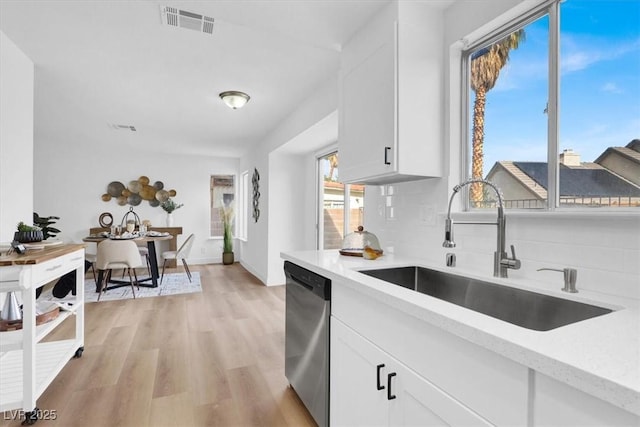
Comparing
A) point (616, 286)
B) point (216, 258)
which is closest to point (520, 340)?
point (616, 286)

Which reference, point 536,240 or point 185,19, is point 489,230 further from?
point 185,19

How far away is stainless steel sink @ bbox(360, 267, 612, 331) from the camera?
1.11m

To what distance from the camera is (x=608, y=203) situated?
118 centimetres

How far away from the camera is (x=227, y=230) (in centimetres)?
699

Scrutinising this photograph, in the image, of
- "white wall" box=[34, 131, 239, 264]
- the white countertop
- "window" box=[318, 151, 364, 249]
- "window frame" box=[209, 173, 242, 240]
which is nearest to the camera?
the white countertop

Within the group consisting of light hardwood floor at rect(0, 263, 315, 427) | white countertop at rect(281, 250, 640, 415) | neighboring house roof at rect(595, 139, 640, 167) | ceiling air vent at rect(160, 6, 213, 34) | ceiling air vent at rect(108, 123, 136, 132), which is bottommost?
light hardwood floor at rect(0, 263, 315, 427)

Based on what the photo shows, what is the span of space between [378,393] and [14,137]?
9.83 ft

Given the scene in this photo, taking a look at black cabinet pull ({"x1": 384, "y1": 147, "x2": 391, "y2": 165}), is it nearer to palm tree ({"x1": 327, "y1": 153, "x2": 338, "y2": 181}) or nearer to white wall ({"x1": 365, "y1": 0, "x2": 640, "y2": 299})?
white wall ({"x1": 365, "y1": 0, "x2": 640, "y2": 299})

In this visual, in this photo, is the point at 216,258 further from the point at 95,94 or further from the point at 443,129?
the point at 443,129

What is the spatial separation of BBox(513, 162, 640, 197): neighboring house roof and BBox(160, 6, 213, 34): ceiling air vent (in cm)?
210

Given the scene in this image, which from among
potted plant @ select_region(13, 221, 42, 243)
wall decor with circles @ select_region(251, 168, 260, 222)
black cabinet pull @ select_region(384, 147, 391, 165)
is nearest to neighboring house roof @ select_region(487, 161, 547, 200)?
black cabinet pull @ select_region(384, 147, 391, 165)

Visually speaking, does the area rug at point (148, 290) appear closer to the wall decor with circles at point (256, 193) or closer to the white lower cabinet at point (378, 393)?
the wall decor with circles at point (256, 193)

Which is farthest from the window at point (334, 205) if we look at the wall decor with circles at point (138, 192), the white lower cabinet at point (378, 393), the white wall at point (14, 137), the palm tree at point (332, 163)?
the wall decor with circles at point (138, 192)

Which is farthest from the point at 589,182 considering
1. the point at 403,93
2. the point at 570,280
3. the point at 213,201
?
the point at 213,201
